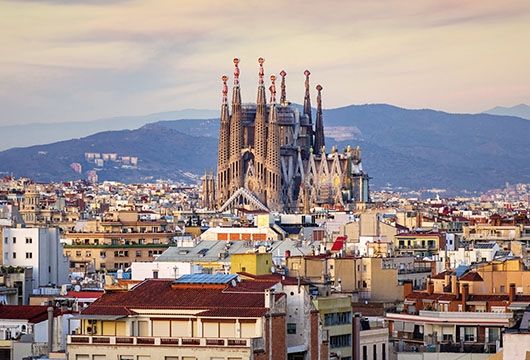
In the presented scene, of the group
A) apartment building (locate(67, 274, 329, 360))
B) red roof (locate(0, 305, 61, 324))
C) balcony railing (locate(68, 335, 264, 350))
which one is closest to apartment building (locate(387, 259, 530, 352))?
apartment building (locate(67, 274, 329, 360))

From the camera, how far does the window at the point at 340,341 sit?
47844 mm

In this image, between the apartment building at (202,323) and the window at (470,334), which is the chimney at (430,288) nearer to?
the window at (470,334)

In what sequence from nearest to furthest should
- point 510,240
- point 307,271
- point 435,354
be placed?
point 435,354
point 307,271
point 510,240

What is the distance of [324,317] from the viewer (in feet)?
157

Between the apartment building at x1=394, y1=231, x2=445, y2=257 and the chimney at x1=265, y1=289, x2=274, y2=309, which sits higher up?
the apartment building at x1=394, y1=231, x2=445, y2=257

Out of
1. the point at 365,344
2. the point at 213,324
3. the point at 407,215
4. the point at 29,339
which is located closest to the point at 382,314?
the point at 365,344

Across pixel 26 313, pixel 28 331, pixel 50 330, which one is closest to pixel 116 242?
pixel 26 313

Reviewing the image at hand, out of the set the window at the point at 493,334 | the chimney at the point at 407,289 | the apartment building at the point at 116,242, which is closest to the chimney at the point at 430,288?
the chimney at the point at 407,289

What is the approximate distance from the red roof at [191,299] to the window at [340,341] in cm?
512

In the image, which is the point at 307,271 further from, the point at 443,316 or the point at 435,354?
the point at 435,354

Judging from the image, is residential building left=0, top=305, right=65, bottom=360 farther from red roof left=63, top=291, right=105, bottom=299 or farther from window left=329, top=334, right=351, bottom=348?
red roof left=63, top=291, right=105, bottom=299

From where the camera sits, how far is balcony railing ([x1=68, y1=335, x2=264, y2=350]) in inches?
1532

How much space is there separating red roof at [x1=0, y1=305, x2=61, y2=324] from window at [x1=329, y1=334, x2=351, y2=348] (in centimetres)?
579

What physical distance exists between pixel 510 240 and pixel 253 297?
7069cm
